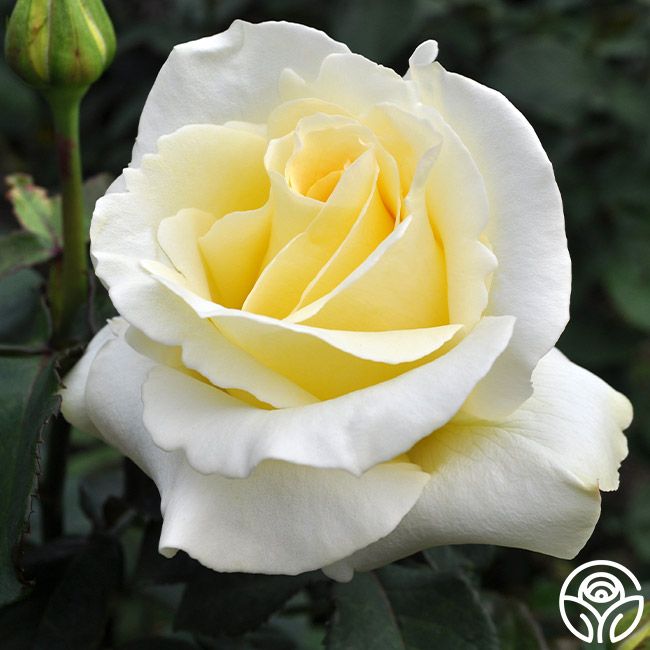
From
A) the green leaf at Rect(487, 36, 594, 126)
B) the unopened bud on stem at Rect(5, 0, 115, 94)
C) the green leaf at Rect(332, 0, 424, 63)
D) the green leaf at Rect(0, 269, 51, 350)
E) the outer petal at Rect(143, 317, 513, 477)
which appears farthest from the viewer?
the green leaf at Rect(487, 36, 594, 126)

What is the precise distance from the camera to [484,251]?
58 centimetres

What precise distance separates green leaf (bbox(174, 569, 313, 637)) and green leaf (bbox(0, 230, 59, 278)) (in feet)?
1.06

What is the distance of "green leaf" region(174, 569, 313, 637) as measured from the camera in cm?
77

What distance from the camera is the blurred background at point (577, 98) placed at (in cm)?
172

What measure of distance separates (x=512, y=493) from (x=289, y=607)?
1.61 ft

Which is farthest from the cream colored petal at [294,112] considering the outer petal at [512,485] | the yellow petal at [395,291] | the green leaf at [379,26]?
the green leaf at [379,26]

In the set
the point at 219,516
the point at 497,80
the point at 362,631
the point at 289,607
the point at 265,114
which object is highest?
the point at 265,114

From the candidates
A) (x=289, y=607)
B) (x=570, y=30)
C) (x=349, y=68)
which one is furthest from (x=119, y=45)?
(x=349, y=68)

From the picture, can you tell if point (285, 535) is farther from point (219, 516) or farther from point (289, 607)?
point (289, 607)

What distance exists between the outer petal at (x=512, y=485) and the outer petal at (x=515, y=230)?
27mm

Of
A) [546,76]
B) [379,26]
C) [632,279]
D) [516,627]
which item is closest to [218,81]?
[516,627]

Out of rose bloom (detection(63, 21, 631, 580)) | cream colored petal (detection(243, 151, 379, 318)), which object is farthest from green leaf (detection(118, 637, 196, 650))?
cream colored petal (detection(243, 151, 379, 318))

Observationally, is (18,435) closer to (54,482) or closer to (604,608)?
(54,482)

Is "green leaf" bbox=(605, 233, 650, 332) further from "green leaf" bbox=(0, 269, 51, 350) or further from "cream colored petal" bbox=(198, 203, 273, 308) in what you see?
"cream colored petal" bbox=(198, 203, 273, 308)
